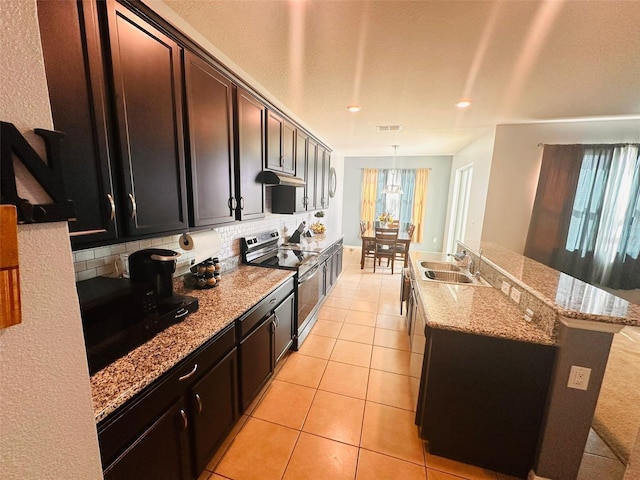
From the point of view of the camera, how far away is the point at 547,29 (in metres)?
1.54

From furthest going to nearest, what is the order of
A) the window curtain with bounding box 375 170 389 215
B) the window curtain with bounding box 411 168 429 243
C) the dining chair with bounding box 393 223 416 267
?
the window curtain with bounding box 375 170 389 215 → the window curtain with bounding box 411 168 429 243 → the dining chair with bounding box 393 223 416 267

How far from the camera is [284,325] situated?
7.71ft

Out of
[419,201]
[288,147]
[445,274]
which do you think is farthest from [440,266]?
[419,201]

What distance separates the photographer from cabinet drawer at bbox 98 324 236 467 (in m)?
0.89

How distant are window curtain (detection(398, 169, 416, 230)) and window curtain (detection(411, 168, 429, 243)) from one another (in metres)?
0.08

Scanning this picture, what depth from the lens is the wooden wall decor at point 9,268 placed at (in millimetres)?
443

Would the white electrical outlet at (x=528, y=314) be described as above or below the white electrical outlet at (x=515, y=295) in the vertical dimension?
below

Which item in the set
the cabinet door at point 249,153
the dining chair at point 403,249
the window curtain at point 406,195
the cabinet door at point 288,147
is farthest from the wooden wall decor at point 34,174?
the window curtain at point 406,195

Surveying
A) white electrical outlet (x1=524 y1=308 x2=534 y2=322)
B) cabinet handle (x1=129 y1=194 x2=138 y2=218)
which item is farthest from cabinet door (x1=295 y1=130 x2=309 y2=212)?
white electrical outlet (x1=524 y1=308 x2=534 y2=322)

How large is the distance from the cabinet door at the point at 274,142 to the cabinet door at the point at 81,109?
4.91ft

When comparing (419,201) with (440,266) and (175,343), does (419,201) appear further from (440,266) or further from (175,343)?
(175,343)

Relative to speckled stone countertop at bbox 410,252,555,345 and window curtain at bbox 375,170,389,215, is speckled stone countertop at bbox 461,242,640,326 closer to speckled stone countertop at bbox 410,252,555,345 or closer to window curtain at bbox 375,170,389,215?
speckled stone countertop at bbox 410,252,555,345

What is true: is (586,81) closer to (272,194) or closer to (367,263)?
(272,194)

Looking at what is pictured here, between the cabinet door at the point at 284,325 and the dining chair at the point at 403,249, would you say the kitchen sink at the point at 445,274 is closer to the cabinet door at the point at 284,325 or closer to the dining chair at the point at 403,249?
the cabinet door at the point at 284,325
